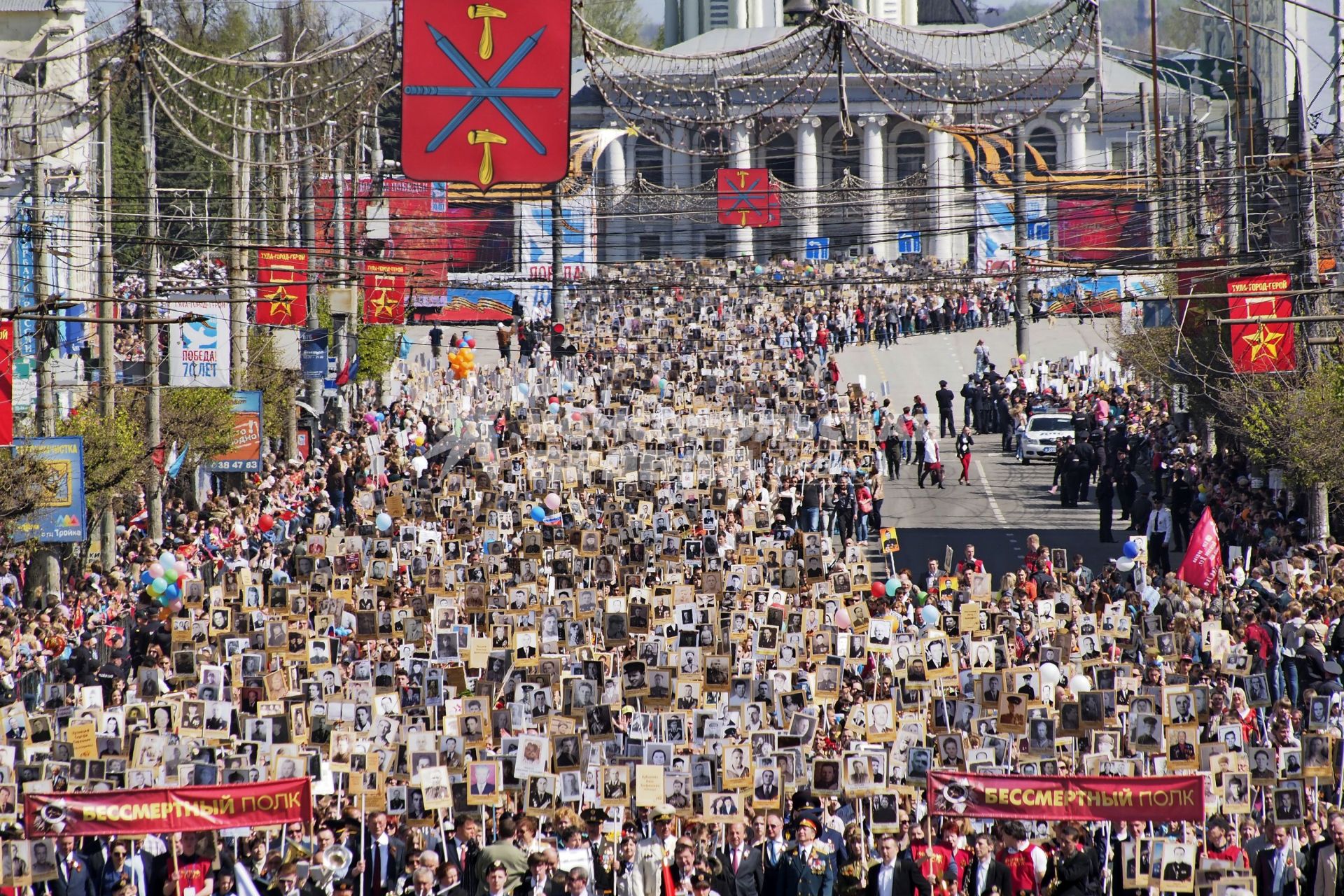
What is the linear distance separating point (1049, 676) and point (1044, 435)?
73.5 feet

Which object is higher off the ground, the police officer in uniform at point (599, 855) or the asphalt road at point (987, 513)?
the asphalt road at point (987, 513)

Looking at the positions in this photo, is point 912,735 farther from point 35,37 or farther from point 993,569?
point 35,37

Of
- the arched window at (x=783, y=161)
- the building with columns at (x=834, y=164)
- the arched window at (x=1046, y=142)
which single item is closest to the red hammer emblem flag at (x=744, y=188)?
the building with columns at (x=834, y=164)

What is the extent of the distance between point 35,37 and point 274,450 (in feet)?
34.3

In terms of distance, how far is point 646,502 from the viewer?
90.9 feet

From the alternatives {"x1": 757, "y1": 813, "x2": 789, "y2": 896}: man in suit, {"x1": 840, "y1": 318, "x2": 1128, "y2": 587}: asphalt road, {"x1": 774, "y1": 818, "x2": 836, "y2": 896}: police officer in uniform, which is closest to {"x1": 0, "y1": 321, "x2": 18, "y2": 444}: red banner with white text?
{"x1": 757, "y1": 813, "x2": 789, "y2": 896}: man in suit

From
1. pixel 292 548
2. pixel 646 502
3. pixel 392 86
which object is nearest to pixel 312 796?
pixel 392 86

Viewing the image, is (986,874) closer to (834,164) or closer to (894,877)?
(894,877)

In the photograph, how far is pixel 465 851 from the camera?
47.9ft

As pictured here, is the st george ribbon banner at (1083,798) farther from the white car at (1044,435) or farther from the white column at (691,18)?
the white column at (691,18)

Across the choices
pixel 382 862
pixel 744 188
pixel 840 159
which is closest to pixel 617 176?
pixel 840 159

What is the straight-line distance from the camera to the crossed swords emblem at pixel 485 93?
49.0 feet

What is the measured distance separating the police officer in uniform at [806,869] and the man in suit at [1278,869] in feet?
9.05

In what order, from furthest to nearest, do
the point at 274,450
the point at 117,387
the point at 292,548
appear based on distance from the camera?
the point at 274,450
the point at 117,387
the point at 292,548
